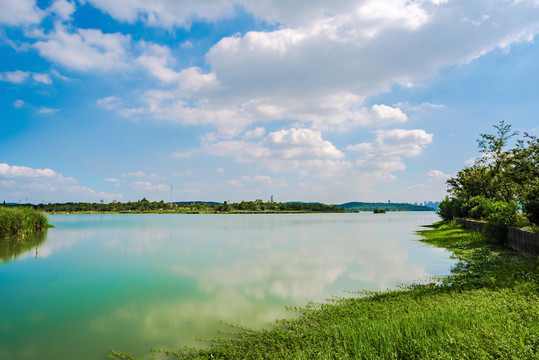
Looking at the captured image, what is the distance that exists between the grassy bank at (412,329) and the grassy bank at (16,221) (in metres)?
33.4

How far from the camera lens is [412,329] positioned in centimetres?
664

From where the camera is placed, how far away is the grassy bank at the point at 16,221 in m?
31.7

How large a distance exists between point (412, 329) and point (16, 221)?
132 feet

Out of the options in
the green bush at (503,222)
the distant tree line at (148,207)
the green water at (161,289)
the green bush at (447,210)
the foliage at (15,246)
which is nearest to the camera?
the green water at (161,289)

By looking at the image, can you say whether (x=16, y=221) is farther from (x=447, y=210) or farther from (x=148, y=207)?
(x=148, y=207)

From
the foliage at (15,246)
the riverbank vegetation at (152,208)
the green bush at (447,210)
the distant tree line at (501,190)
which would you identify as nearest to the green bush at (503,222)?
the distant tree line at (501,190)

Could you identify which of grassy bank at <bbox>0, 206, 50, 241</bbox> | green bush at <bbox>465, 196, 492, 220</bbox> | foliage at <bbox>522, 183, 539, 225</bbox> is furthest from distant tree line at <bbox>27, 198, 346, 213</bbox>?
foliage at <bbox>522, 183, 539, 225</bbox>

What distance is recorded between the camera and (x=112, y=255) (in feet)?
81.5

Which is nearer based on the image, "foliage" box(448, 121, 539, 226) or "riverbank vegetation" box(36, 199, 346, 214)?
"foliage" box(448, 121, 539, 226)

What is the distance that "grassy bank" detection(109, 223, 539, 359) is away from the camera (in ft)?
19.1

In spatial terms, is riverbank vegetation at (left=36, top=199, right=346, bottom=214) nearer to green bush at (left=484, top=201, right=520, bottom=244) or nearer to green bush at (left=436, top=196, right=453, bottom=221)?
green bush at (left=436, top=196, right=453, bottom=221)

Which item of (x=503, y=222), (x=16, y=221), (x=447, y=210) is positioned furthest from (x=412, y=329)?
(x=447, y=210)

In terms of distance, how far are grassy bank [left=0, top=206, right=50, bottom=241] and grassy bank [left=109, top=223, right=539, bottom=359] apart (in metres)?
33.4

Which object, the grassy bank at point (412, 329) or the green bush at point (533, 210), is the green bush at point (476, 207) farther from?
the grassy bank at point (412, 329)
